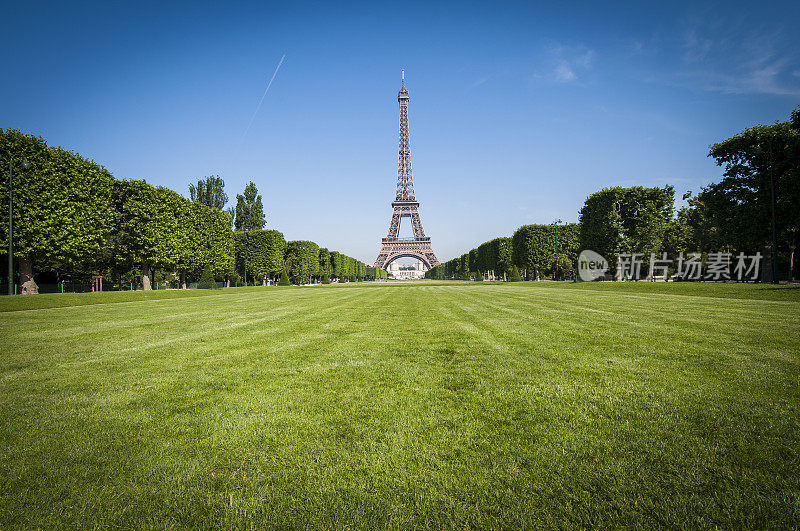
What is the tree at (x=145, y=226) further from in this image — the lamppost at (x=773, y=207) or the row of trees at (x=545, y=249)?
the lamppost at (x=773, y=207)

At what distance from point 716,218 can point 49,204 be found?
51.3 meters

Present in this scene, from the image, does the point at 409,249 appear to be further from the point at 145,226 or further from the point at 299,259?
the point at 145,226

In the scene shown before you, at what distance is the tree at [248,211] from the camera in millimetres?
65938

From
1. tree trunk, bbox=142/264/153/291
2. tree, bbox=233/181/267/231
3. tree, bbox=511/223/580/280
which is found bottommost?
tree trunk, bbox=142/264/153/291

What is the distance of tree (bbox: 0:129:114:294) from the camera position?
76.6 ft

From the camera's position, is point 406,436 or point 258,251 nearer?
point 406,436

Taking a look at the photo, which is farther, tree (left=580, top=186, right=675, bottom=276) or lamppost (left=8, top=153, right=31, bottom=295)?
tree (left=580, top=186, right=675, bottom=276)

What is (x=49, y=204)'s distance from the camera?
2433cm

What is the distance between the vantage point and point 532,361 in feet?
17.1

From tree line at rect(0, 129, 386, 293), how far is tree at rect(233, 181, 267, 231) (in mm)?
11075

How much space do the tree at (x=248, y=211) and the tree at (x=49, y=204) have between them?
3884 centimetres

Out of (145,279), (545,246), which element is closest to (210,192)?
(145,279)

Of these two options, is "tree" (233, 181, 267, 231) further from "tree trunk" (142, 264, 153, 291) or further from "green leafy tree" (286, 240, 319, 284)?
"tree trunk" (142, 264, 153, 291)

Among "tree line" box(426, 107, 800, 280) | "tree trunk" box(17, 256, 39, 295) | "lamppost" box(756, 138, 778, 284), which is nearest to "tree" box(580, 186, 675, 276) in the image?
"tree line" box(426, 107, 800, 280)
